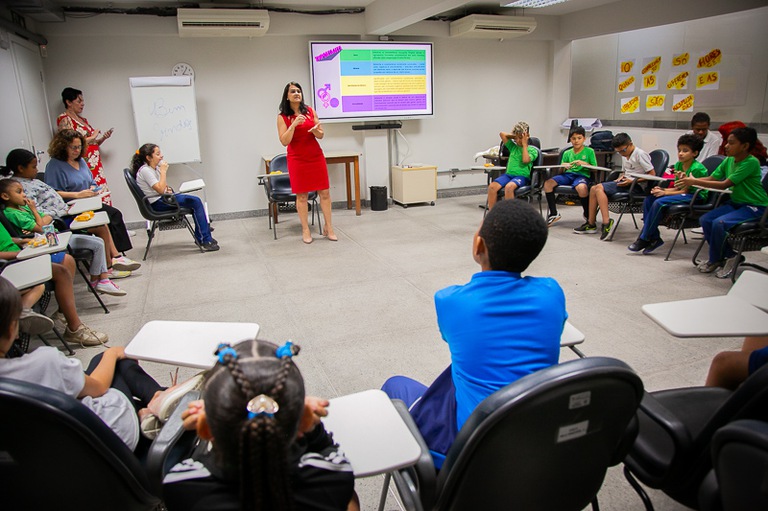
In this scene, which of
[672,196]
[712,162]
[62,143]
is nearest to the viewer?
[62,143]

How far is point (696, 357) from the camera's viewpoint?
8.86 feet

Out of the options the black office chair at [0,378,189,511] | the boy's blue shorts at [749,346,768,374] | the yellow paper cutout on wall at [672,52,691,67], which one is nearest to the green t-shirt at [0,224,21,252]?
the black office chair at [0,378,189,511]

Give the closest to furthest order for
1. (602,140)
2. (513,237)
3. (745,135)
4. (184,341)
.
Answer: (513,237) < (184,341) < (745,135) < (602,140)

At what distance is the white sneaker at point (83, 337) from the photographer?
302 centimetres

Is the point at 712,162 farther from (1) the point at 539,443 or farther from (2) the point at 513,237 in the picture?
(1) the point at 539,443

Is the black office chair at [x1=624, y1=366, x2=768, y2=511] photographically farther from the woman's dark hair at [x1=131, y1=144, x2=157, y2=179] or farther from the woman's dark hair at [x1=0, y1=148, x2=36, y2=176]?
the woman's dark hair at [x1=131, y1=144, x2=157, y2=179]

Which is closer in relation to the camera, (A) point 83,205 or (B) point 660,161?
(A) point 83,205

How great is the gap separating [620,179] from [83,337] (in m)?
4.84

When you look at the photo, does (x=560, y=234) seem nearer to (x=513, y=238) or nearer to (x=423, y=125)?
(x=423, y=125)

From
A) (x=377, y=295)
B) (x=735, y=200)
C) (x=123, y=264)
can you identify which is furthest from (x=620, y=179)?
(x=123, y=264)

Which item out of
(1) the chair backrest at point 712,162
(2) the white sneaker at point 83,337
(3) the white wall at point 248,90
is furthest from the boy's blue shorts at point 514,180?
(2) the white sneaker at point 83,337

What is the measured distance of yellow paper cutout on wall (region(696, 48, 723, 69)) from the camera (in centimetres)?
621

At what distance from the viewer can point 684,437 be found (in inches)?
48.4

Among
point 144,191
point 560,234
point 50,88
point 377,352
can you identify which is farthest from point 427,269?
point 50,88
